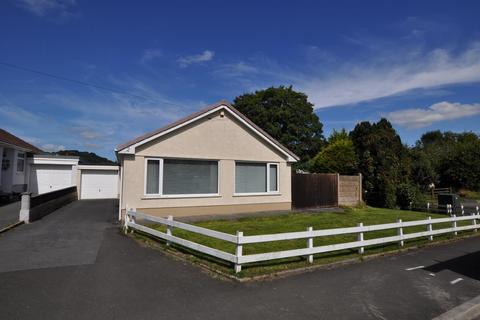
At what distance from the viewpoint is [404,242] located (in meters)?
11.4

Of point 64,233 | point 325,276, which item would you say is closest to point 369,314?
point 325,276

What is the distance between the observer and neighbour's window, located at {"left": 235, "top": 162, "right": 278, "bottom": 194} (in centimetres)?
1672

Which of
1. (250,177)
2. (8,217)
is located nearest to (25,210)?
(8,217)

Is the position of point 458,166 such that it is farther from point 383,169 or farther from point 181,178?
point 181,178

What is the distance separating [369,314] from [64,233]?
32.6ft

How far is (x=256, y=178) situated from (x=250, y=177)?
0.41m

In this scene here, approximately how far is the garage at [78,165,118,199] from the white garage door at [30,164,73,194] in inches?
43.1

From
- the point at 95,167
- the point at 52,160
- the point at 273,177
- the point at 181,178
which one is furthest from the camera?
the point at 95,167

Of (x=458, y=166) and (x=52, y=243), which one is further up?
(x=458, y=166)

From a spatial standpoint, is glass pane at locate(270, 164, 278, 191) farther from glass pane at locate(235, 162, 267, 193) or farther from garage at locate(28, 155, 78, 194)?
garage at locate(28, 155, 78, 194)

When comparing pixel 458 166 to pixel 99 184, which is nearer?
pixel 99 184

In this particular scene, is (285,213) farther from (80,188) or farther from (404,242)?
(80,188)

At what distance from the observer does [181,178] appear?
14.9 m

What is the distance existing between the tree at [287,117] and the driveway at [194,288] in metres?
40.2
